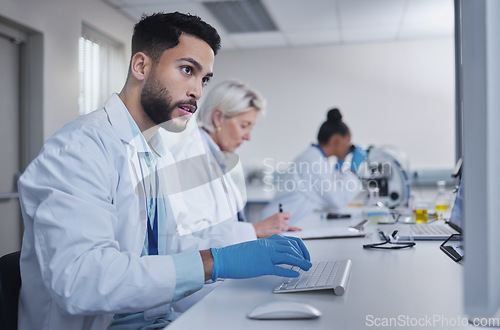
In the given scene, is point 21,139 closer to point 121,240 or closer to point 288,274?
point 121,240

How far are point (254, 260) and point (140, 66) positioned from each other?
0.65 meters

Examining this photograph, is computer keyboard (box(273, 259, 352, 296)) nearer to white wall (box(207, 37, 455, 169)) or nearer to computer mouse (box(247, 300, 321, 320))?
computer mouse (box(247, 300, 321, 320))

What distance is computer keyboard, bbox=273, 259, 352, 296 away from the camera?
0.89 m

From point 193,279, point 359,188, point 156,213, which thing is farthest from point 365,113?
point 193,279

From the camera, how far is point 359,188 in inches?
129

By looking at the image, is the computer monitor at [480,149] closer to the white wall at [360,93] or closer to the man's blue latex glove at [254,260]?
the man's blue latex glove at [254,260]

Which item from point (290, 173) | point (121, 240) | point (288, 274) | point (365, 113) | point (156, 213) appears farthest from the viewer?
point (365, 113)

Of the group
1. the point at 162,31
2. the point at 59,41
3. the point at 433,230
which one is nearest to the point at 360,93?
the point at 59,41

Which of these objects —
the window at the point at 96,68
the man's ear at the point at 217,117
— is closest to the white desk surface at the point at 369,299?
the man's ear at the point at 217,117

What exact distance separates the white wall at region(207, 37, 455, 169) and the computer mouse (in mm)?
4524

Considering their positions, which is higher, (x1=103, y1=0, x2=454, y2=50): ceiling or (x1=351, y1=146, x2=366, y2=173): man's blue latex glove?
(x1=103, y1=0, x2=454, y2=50): ceiling

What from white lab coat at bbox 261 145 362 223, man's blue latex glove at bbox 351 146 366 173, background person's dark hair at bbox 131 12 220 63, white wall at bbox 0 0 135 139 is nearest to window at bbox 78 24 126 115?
white wall at bbox 0 0 135 139

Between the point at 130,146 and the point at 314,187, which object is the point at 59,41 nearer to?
the point at 314,187

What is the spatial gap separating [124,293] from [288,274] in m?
0.33
